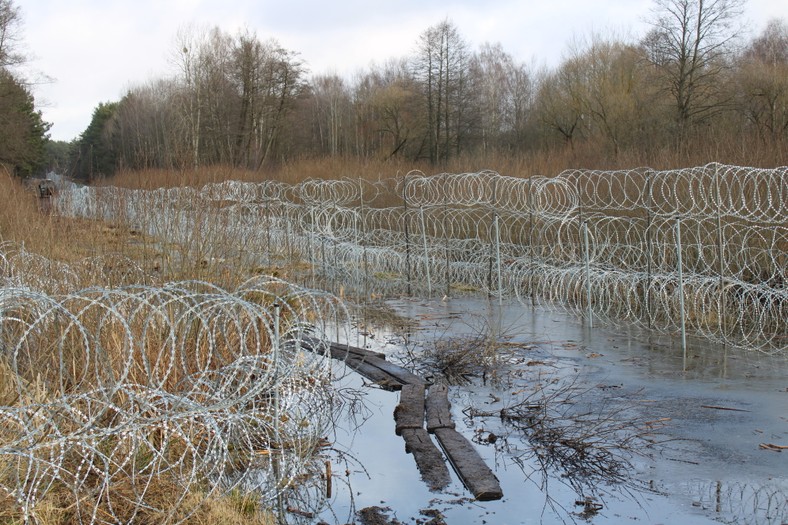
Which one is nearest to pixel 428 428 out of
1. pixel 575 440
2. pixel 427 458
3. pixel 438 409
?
pixel 438 409

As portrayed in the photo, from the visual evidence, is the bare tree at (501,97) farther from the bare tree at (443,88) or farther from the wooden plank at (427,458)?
the wooden plank at (427,458)

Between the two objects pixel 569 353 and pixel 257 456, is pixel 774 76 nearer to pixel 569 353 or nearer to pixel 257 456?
pixel 569 353

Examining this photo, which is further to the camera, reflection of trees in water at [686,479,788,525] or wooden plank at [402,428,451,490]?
wooden plank at [402,428,451,490]

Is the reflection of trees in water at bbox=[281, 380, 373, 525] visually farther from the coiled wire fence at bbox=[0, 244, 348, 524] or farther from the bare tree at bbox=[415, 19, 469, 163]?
the bare tree at bbox=[415, 19, 469, 163]

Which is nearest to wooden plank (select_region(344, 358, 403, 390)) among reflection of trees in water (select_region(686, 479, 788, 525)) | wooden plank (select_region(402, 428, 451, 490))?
wooden plank (select_region(402, 428, 451, 490))

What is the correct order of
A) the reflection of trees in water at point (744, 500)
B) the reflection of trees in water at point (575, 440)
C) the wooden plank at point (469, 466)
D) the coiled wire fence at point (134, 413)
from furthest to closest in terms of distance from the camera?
the reflection of trees in water at point (575, 440) < the wooden plank at point (469, 466) < the reflection of trees in water at point (744, 500) < the coiled wire fence at point (134, 413)

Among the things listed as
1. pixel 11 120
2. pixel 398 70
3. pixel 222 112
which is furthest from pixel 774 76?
pixel 398 70

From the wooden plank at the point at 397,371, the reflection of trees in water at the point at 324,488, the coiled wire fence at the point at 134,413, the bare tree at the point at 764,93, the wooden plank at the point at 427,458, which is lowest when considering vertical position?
the reflection of trees in water at the point at 324,488

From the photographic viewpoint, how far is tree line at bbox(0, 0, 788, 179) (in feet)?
69.4

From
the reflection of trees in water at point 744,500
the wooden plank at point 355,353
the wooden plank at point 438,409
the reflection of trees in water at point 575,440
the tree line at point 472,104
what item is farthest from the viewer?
the tree line at point 472,104

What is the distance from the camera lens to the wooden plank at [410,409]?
6016 millimetres

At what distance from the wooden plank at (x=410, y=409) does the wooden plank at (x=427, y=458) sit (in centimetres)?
9

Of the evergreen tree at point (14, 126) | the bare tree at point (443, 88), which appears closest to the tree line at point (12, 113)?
the evergreen tree at point (14, 126)

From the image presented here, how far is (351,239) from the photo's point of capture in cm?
1816
